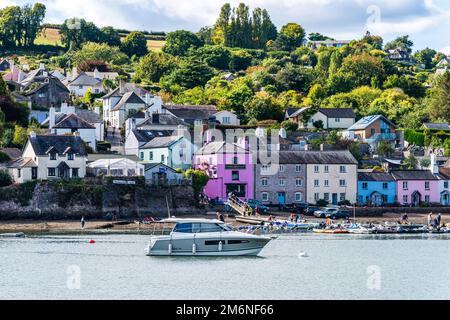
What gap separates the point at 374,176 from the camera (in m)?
92.3

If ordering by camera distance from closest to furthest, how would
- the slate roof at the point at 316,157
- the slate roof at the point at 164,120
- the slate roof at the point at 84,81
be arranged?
the slate roof at the point at 316,157 → the slate roof at the point at 164,120 → the slate roof at the point at 84,81

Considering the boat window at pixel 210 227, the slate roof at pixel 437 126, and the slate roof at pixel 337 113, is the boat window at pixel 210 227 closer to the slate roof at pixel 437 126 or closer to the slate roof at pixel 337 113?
the slate roof at pixel 337 113

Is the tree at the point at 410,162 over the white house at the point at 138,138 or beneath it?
beneath

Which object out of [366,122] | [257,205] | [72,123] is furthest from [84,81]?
[257,205]

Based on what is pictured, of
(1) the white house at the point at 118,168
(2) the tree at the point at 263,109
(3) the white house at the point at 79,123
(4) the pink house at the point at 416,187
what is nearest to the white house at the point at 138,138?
(3) the white house at the point at 79,123

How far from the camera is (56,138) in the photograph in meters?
83.4

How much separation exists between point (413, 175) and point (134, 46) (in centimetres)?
9205

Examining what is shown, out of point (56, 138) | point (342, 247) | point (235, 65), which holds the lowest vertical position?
point (342, 247)

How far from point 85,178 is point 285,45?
119 metres

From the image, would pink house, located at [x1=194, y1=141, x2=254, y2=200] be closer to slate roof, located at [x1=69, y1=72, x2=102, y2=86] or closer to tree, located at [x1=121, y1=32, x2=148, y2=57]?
slate roof, located at [x1=69, y1=72, x2=102, y2=86]

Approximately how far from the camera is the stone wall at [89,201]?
78062 millimetres

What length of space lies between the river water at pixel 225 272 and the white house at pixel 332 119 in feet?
169
